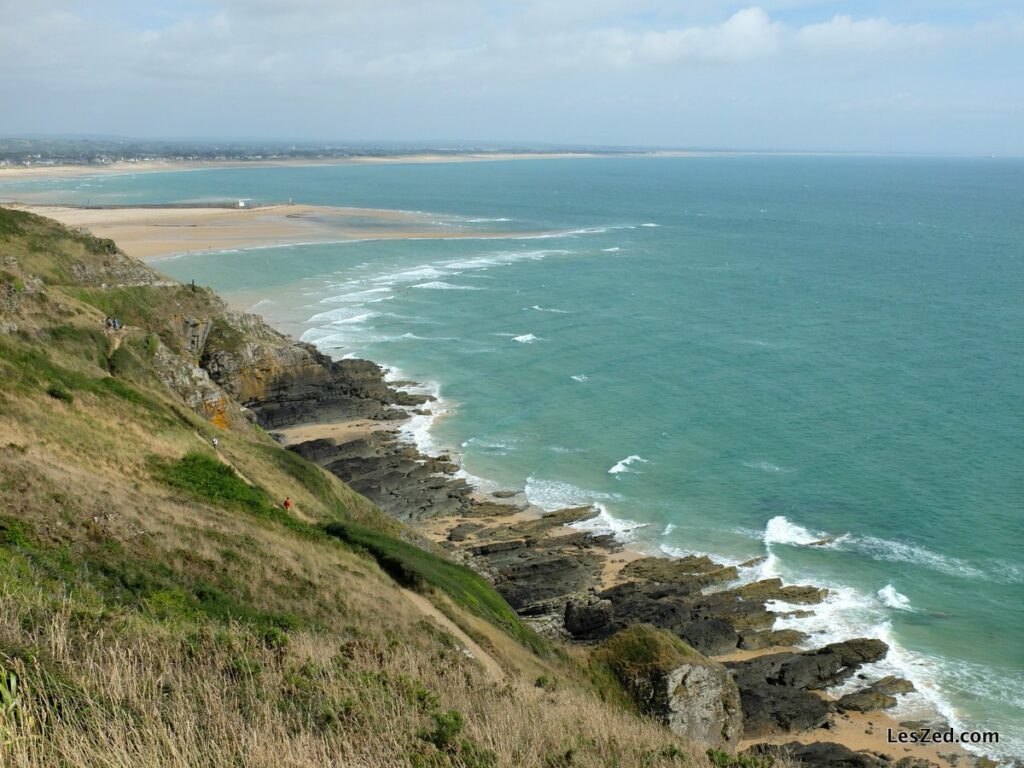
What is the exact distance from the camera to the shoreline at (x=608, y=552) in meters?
26.8

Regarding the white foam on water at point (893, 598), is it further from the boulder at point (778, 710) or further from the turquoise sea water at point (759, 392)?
the boulder at point (778, 710)

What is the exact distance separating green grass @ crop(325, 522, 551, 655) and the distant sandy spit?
263ft

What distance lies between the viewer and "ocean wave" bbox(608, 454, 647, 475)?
46656 mm

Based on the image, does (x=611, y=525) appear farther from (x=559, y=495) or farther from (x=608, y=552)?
(x=559, y=495)

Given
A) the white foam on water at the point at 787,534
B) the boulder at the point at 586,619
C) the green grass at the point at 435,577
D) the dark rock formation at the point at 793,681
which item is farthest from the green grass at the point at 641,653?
the white foam on water at the point at 787,534

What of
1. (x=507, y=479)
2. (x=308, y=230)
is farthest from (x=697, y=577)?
(x=308, y=230)

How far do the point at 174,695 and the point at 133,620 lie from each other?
111 inches

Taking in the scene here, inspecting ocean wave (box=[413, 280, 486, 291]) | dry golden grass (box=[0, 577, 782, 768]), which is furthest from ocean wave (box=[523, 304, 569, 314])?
dry golden grass (box=[0, 577, 782, 768])

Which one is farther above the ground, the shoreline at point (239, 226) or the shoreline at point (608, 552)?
the shoreline at point (239, 226)

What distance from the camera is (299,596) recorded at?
18500 millimetres

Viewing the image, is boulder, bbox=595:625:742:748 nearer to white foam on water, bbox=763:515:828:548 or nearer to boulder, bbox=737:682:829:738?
Result: boulder, bbox=737:682:829:738

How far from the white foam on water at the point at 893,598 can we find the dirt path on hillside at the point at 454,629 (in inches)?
809

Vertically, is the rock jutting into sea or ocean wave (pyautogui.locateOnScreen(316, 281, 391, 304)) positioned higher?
ocean wave (pyautogui.locateOnScreen(316, 281, 391, 304))

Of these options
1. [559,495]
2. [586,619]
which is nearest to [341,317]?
[559,495]
